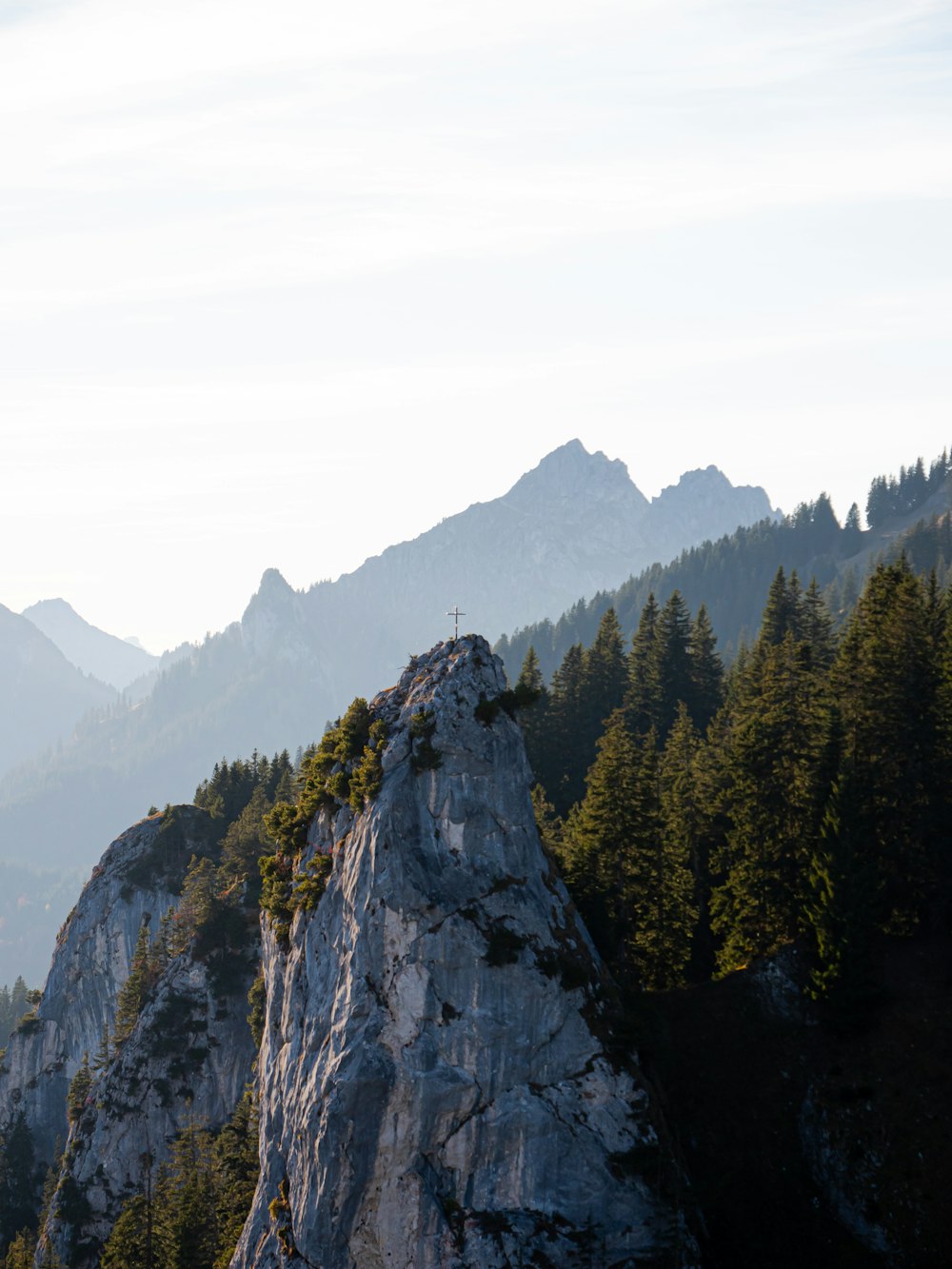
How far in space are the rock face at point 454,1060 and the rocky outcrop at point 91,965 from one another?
51029 mm

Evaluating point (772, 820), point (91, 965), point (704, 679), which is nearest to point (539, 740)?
point (704, 679)

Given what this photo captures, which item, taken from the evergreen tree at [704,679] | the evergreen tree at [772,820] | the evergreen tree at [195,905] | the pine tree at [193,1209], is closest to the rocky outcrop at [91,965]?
the evergreen tree at [195,905]

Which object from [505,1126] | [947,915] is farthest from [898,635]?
[505,1126]

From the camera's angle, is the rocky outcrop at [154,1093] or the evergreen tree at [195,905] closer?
the rocky outcrop at [154,1093]

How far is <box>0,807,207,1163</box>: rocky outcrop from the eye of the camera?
315 ft

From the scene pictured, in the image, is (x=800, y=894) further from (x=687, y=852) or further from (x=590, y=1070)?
(x=590, y=1070)

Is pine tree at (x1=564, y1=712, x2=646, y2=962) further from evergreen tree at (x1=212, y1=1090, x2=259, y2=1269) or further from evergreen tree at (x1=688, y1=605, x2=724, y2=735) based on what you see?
evergreen tree at (x1=688, y1=605, x2=724, y2=735)

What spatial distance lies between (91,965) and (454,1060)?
68.8 m

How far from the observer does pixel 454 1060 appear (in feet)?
141

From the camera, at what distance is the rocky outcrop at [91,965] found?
9600 centimetres

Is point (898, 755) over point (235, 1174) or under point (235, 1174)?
over

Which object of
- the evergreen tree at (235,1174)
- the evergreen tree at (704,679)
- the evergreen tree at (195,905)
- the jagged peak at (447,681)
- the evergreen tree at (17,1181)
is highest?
the evergreen tree at (704,679)

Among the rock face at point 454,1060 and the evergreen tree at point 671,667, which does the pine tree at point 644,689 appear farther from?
the rock face at point 454,1060

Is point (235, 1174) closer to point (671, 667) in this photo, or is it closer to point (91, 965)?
point (671, 667)
